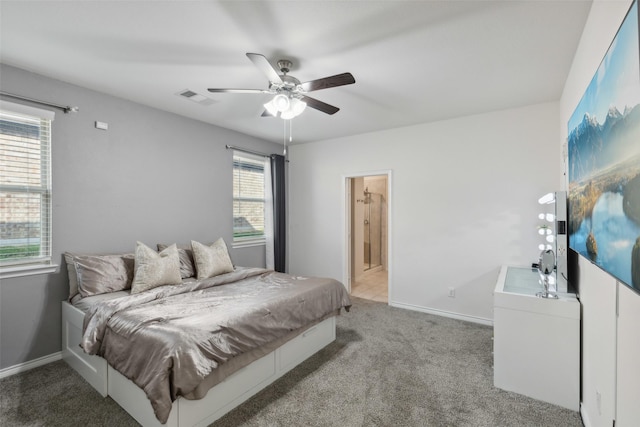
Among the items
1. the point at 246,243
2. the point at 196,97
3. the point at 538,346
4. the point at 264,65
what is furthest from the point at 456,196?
the point at 196,97

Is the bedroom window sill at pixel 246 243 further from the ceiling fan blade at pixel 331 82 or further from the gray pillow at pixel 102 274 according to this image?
the ceiling fan blade at pixel 331 82

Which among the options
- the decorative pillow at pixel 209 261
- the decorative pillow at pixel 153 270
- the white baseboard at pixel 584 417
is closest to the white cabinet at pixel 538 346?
the white baseboard at pixel 584 417

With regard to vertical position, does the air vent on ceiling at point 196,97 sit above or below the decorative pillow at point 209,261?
above

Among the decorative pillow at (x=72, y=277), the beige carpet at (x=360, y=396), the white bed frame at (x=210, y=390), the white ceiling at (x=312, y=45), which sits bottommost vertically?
the beige carpet at (x=360, y=396)

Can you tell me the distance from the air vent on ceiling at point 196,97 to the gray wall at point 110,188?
610mm

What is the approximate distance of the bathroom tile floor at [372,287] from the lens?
4.88m

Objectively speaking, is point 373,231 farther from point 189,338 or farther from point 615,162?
point 615,162

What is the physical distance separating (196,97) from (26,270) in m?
2.21

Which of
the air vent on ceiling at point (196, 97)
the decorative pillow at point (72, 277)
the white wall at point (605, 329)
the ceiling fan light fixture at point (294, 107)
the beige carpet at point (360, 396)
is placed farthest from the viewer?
the air vent on ceiling at point (196, 97)

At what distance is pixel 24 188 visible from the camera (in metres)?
2.58

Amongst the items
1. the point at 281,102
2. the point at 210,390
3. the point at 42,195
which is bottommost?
the point at 210,390

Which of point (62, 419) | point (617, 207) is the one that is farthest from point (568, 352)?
point (62, 419)

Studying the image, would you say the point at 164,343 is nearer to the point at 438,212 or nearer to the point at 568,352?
the point at 568,352

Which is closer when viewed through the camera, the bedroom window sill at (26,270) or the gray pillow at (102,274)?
the bedroom window sill at (26,270)
